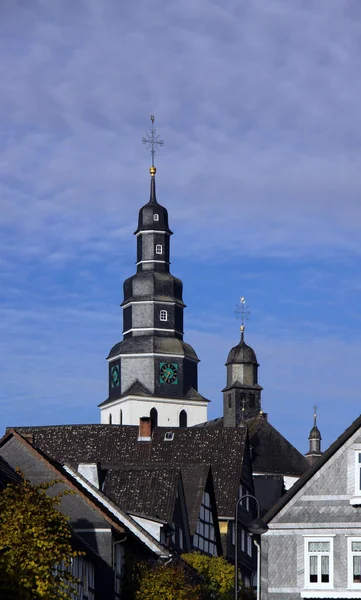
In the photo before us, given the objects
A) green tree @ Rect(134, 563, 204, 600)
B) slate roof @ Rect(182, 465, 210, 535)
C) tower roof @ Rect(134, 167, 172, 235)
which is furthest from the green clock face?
green tree @ Rect(134, 563, 204, 600)

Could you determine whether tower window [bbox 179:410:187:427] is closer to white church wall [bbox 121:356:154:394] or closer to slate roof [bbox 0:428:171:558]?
white church wall [bbox 121:356:154:394]

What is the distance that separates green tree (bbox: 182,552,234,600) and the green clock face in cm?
11824

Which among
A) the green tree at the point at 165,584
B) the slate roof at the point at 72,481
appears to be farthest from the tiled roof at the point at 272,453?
the green tree at the point at 165,584

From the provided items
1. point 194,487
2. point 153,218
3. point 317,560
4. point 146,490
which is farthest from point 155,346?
point 317,560

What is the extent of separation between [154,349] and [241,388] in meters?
11.0

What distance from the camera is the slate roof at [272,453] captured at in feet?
539

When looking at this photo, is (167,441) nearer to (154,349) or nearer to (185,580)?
(185,580)

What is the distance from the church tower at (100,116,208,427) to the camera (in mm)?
181875

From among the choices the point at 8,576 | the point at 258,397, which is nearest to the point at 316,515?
the point at 8,576

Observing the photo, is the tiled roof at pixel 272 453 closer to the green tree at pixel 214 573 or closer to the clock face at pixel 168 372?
the clock face at pixel 168 372

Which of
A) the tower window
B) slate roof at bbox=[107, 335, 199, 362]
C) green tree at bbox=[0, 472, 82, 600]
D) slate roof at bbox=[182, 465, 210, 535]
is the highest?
slate roof at bbox=[107, 335, 199, 362]

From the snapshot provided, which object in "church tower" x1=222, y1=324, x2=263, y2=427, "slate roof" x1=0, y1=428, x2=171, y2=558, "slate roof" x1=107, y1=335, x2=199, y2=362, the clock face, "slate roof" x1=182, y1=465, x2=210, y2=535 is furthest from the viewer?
"slate roof" x1=107, y1=335, x2=199, y2=362

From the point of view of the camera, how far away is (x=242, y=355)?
180875mm

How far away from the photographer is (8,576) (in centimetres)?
3331
